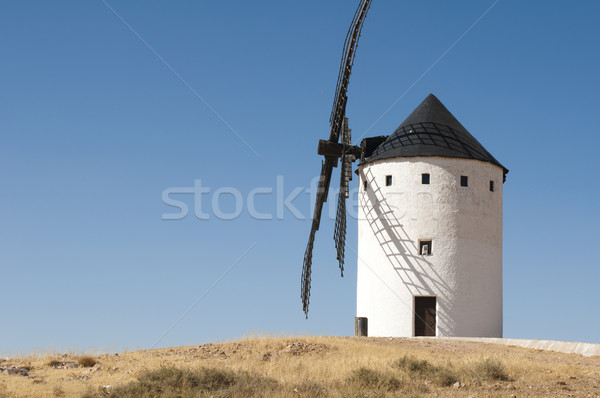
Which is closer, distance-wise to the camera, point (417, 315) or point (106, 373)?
point (106, 373)

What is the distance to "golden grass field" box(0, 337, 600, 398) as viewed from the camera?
44.8 ft

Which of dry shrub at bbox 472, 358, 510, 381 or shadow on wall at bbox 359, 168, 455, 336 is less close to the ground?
shadow on wall at bbox 359, 168, 455, 336

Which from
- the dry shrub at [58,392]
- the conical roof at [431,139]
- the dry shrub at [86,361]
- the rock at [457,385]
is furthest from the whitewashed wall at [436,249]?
the dry shrub at [58,392]

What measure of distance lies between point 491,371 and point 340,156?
44.5ft

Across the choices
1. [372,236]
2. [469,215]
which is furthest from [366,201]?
[469,215]

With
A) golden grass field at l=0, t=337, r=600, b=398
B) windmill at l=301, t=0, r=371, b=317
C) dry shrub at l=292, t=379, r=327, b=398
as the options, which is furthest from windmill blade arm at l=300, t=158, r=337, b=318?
dry shrub at l=292, t=379, r=327, b=398

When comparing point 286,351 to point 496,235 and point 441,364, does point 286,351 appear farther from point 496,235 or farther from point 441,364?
point 496,235

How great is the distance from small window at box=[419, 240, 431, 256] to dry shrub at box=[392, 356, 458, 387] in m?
9.24

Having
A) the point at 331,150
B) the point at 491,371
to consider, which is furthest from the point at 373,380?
the point at 331,150

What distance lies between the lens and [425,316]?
25.0m

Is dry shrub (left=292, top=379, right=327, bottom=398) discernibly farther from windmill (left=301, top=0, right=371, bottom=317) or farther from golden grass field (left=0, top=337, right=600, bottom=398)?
windmill (left=301, top=0, right=371, bottom=317)

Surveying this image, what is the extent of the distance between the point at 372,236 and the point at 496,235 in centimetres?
440

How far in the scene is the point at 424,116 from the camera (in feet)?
88.5

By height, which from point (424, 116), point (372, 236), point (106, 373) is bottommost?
point (106, 373)
